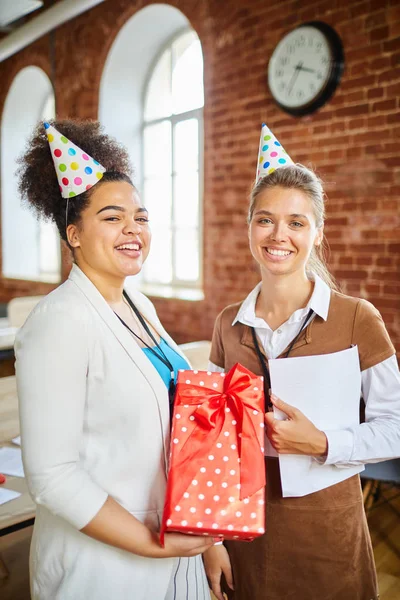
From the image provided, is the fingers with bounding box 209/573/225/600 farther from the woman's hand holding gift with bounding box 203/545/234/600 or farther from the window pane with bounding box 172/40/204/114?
the window pane with bounding box 172/40/204/114

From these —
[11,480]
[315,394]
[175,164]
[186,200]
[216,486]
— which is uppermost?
[175,164]

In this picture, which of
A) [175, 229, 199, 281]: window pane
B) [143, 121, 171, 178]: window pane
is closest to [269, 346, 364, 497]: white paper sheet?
[175, 229, 199, 281]: window pane

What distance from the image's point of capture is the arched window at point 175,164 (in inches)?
183

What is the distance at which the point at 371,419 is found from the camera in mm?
1141

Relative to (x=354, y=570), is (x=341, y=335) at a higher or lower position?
higher

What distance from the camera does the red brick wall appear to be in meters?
2.67

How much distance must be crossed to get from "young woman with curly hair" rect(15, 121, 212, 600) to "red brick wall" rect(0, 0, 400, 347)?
1945 mm

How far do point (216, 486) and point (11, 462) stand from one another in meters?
1.10

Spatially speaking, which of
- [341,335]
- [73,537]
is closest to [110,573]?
[73,537]

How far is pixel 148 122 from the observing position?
5.02 m

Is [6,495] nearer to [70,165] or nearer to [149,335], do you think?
[149,335]

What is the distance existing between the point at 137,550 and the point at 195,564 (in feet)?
1.00

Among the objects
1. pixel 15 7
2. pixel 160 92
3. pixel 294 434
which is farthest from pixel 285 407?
pixel 15 7

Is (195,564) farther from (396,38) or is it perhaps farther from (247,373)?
(396,38)
